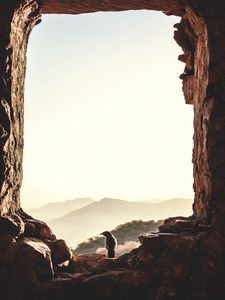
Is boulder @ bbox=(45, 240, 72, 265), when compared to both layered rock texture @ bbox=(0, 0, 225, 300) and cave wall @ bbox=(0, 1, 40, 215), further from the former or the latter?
cave wall @ bbox=(0, 1, 40, 215)

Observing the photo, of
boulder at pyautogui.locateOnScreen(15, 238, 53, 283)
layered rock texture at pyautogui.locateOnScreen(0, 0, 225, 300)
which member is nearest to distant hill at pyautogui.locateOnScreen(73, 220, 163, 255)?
layered rock texture at pyautogui.locateOnScreen(0, 0, 225, 300)

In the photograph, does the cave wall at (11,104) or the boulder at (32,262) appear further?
the cave wall at (11,104)

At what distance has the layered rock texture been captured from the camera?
7.07m

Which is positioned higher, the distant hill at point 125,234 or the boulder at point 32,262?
the boulder at point 32,262

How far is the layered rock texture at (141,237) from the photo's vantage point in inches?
279

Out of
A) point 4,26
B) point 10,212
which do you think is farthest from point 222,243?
point 4,26

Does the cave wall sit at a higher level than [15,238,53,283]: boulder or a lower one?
higher

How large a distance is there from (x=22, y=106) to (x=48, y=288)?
3480 mm

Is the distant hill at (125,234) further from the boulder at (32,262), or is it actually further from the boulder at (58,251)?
the boulder at (32,262)

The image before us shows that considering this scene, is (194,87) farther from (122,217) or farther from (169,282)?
(122,217)

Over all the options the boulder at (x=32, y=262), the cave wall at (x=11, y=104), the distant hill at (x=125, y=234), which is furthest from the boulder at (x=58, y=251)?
the distant hill at (x=125, y=234)

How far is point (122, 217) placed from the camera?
12756 cm

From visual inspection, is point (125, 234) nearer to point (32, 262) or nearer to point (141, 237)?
point (141, 237)

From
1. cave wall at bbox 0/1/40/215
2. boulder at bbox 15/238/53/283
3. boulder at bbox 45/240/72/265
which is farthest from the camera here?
boulder at bbox 45/240/72/265
